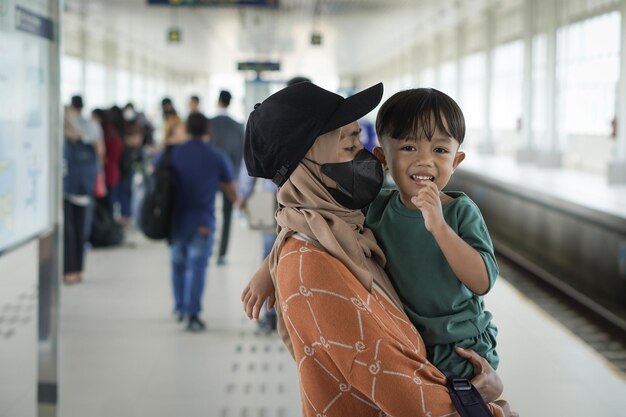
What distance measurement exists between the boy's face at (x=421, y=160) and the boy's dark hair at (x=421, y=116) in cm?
1

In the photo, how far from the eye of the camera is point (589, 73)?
63.4 feet

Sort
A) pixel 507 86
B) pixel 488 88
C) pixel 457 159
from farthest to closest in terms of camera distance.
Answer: pixel 507 86 < pixel 488 88 < pixel 457 159

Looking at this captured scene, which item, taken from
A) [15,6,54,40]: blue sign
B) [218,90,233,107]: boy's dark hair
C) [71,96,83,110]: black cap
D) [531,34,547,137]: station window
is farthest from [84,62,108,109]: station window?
[15,6,54,40]: blue sign

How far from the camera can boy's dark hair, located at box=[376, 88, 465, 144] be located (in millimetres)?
1884

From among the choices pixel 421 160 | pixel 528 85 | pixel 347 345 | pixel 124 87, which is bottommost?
pixel 347 345

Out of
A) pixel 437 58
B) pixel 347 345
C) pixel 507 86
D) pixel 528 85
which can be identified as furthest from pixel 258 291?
pixel 437 58

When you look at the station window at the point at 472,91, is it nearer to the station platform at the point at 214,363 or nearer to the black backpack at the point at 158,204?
the station platform at the point at 214,363

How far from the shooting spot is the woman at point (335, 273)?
65.2 inches

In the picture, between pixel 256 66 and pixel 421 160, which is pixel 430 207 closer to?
pixel 421 160

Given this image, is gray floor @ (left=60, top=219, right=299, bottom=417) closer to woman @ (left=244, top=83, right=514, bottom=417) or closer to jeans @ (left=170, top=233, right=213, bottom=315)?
jeans @ (left=170, top=233, right=213, bottom=315)

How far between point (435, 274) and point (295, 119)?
0.47 meters

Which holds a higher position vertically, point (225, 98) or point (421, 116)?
point (225, 98)

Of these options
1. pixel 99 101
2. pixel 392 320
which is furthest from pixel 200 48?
pixel 392 320

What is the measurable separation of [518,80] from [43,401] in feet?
73.5
